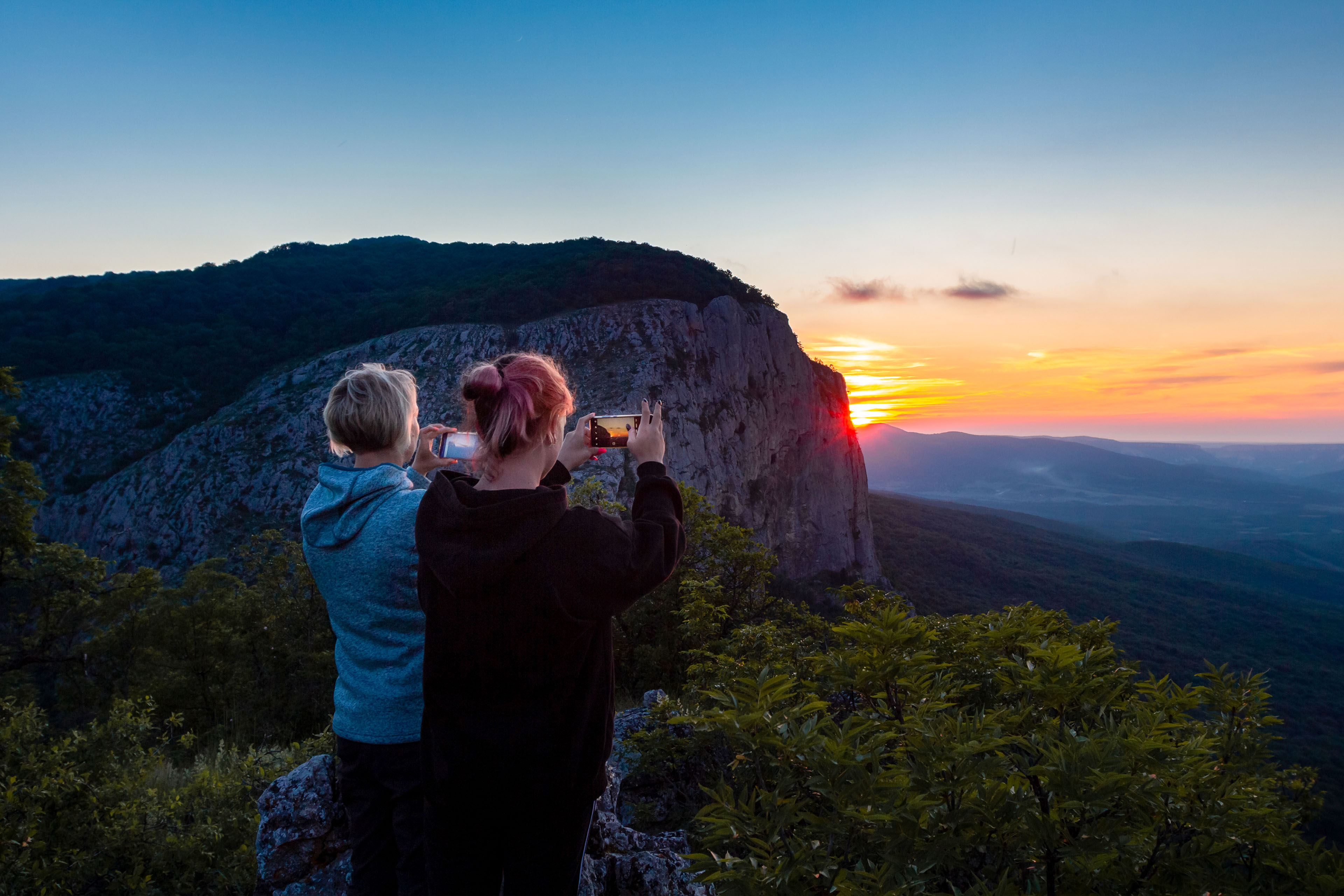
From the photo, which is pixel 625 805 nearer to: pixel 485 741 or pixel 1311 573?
pixel 485 741

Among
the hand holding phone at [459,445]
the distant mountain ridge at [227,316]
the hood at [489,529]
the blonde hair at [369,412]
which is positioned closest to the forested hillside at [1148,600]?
the distant mountain ridge at [227,316]

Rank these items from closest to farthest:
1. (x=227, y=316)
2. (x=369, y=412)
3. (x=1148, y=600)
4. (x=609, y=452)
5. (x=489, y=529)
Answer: (x=489, y=529) → (x=369, y=412) → (x=609, y=452) → (x=227, y=316) → (x=1148, y=600)

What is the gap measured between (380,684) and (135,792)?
411 centimetres

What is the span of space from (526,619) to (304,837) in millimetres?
2585

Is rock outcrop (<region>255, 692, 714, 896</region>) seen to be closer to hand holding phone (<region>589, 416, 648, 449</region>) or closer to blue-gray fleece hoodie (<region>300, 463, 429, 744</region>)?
blue-gray fleece hoodie (<region>300, 463, 429, 744</region>)

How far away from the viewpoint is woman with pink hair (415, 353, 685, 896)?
1644 millimetres

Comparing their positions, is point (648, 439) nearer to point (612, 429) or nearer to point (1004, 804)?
point (612, 429)

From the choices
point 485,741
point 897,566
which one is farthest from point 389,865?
point 897,566

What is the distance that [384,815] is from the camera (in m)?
2.32

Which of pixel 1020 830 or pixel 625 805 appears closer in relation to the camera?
pixel 1020 830

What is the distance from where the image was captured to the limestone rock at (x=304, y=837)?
3061 mm

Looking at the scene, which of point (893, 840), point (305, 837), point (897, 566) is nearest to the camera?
point (893, 840)

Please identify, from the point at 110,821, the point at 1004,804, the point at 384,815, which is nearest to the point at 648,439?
the point at 1004,804

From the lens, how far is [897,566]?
60.1 m
